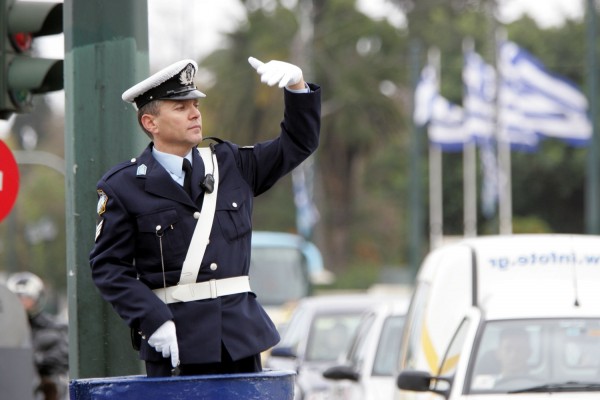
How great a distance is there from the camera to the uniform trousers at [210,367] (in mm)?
5742

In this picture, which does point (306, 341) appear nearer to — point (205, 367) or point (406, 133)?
point (205, 367)

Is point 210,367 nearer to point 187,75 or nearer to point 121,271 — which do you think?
point 121,271

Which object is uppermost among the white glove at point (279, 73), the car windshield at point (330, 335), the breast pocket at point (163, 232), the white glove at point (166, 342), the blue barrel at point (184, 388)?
the white glove at point (279, 73)

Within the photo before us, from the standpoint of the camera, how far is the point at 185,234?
5.80 metres

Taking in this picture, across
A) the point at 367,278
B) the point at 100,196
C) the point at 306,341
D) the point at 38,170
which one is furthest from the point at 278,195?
the point at 100,196

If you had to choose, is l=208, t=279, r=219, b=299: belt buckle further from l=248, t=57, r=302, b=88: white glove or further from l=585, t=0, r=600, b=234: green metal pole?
l=585, t=0, r=600, b=234: green metal pole

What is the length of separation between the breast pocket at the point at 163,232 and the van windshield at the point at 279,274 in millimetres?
22513

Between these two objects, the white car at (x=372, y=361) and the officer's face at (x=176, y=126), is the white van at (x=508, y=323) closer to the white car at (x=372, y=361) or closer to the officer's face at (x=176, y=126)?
the white car at (x=372, y=361)

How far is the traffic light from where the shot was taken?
797cm

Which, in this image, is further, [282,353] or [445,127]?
[445,127]

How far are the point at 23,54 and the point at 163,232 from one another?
8.89ft

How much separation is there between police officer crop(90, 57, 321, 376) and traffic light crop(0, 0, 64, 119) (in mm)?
2034

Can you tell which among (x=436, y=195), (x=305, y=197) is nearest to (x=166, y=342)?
(x=305, y=197)

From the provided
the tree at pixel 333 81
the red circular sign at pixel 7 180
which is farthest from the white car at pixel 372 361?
the tree at pixel 333 81
